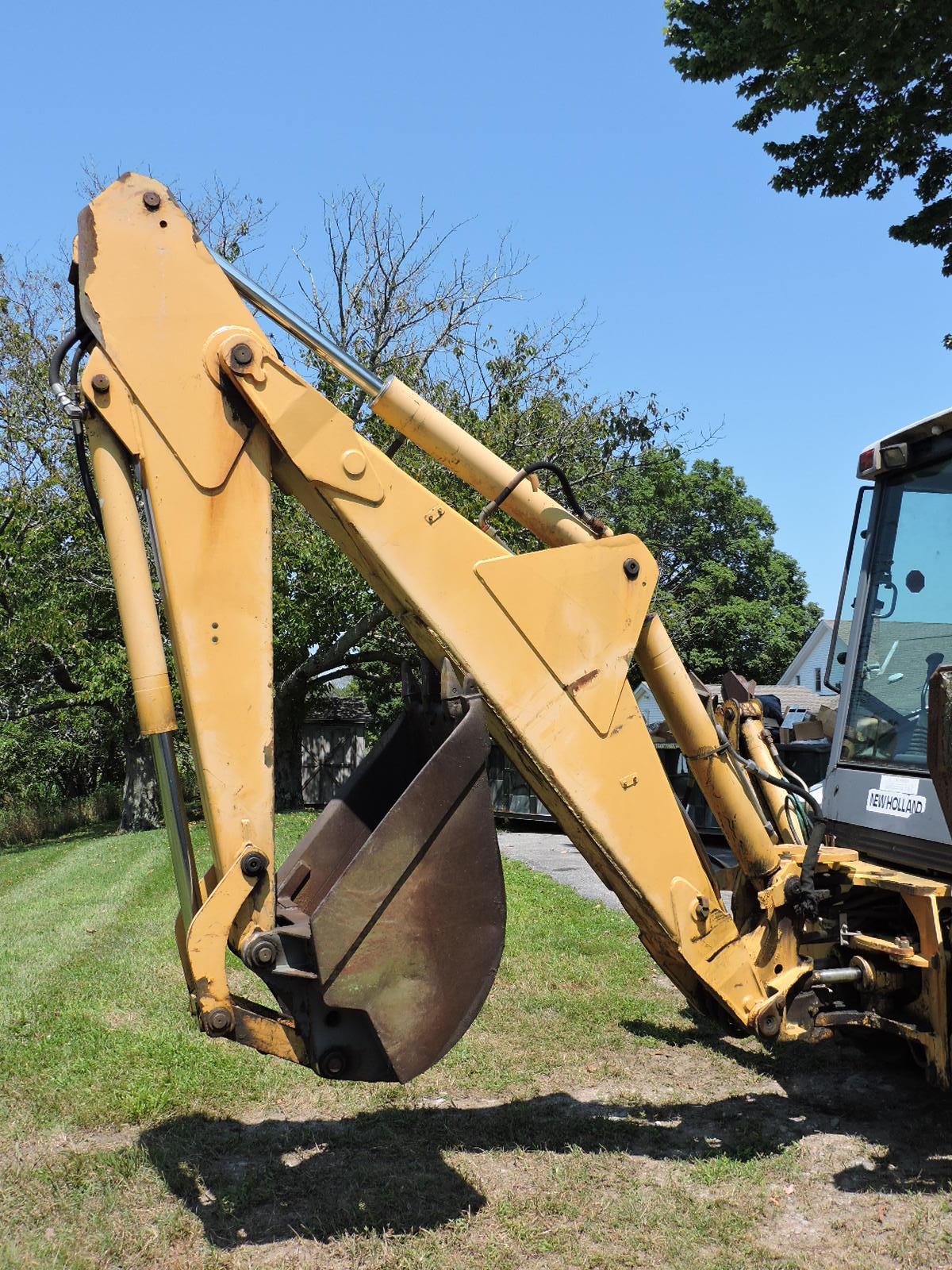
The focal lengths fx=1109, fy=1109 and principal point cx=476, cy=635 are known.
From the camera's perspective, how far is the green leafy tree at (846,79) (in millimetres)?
10602

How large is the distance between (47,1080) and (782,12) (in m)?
10.9

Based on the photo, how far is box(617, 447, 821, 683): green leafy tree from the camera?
42.1 meters

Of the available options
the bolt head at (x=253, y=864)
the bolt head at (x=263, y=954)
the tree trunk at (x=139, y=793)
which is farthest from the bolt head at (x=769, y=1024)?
the tree trunk at (x=139, y=793)

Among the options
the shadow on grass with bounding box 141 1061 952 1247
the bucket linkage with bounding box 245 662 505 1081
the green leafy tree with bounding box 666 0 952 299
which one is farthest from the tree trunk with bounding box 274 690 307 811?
the bucket linkage with bounding box 245 662 505 1081

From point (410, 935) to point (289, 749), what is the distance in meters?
19.9

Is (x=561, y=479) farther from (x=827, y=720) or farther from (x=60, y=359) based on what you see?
(x=827, y=720)

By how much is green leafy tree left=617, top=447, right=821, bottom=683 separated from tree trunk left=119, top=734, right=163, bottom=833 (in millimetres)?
21496

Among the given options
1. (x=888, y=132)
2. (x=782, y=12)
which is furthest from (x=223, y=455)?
(x=888, y=132)

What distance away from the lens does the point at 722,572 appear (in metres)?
43.4

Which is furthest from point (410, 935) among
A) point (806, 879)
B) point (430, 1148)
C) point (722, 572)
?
point (722, 572)

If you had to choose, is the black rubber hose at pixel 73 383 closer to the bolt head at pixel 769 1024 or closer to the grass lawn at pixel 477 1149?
the grass lawn at pixel 477 1149

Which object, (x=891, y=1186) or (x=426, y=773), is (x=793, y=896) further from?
(x=426, y=773)

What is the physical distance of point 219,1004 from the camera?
3.36 metres

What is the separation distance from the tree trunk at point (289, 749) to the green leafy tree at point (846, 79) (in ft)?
44.1
